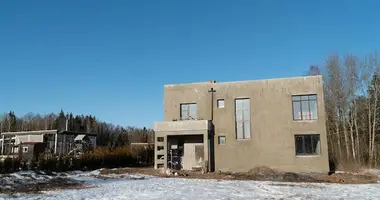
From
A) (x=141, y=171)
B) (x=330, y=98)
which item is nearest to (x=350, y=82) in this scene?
(x=330, y=98)

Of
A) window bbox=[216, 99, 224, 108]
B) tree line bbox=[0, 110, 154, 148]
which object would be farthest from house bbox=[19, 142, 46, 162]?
tree line bbox=[0, 110, 154, 148]

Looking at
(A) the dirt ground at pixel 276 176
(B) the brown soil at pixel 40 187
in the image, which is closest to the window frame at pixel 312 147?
(A) the dirt ground at pixel 276 176

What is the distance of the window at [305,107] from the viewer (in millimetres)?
24250

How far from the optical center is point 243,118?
2550 centimetres

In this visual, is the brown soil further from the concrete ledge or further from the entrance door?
the entrance door

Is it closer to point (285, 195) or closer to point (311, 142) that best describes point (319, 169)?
point (311, 142)

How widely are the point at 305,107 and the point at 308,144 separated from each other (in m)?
2.63

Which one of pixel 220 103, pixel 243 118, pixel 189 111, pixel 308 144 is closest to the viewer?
pixel 308 144

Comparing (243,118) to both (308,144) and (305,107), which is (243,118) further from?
(308,144)

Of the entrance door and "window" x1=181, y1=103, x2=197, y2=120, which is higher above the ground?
"window" x1=181, y1=103, x2=197, y2=120

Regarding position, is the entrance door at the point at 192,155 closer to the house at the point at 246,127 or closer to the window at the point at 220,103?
the house at the point at 246,127

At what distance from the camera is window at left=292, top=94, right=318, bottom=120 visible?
24.2 meters

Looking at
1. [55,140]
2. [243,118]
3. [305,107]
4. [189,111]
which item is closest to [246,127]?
[243,118]

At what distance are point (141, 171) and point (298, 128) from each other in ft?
38.1
